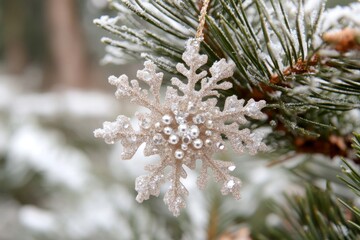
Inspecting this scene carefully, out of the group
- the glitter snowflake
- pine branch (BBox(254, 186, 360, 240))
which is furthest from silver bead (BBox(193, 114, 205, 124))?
pine branch (BBox(254, 186, 360, 240))

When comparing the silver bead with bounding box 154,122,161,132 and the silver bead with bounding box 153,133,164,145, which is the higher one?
the silver bead with bounding box 154,122,161,132

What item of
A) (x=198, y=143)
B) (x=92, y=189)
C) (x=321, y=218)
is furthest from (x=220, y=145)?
(x=92, y=189)

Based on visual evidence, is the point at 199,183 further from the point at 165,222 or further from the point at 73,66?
the point at 73,66

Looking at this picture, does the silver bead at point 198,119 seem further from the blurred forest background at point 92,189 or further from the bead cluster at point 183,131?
the blurred forest background at point 92,189

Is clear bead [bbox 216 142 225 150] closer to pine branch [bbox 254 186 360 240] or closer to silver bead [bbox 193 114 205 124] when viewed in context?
silver bead [bbox 193 114 205 124]

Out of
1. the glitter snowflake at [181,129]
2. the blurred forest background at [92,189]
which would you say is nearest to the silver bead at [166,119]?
the glitter snowflake at [181,129]

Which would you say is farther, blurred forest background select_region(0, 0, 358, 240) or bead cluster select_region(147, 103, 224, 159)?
blurred forest background select_region(0, 0, 358, 240)

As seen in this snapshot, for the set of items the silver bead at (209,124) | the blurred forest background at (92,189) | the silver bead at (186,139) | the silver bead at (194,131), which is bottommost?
the blurred forest background at (92,189)

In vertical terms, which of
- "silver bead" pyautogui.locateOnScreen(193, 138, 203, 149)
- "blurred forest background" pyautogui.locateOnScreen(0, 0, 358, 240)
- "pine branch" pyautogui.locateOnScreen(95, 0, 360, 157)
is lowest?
"blurred forest background" pyautogui.locateOnScreen(0, 0, 358, 240)
